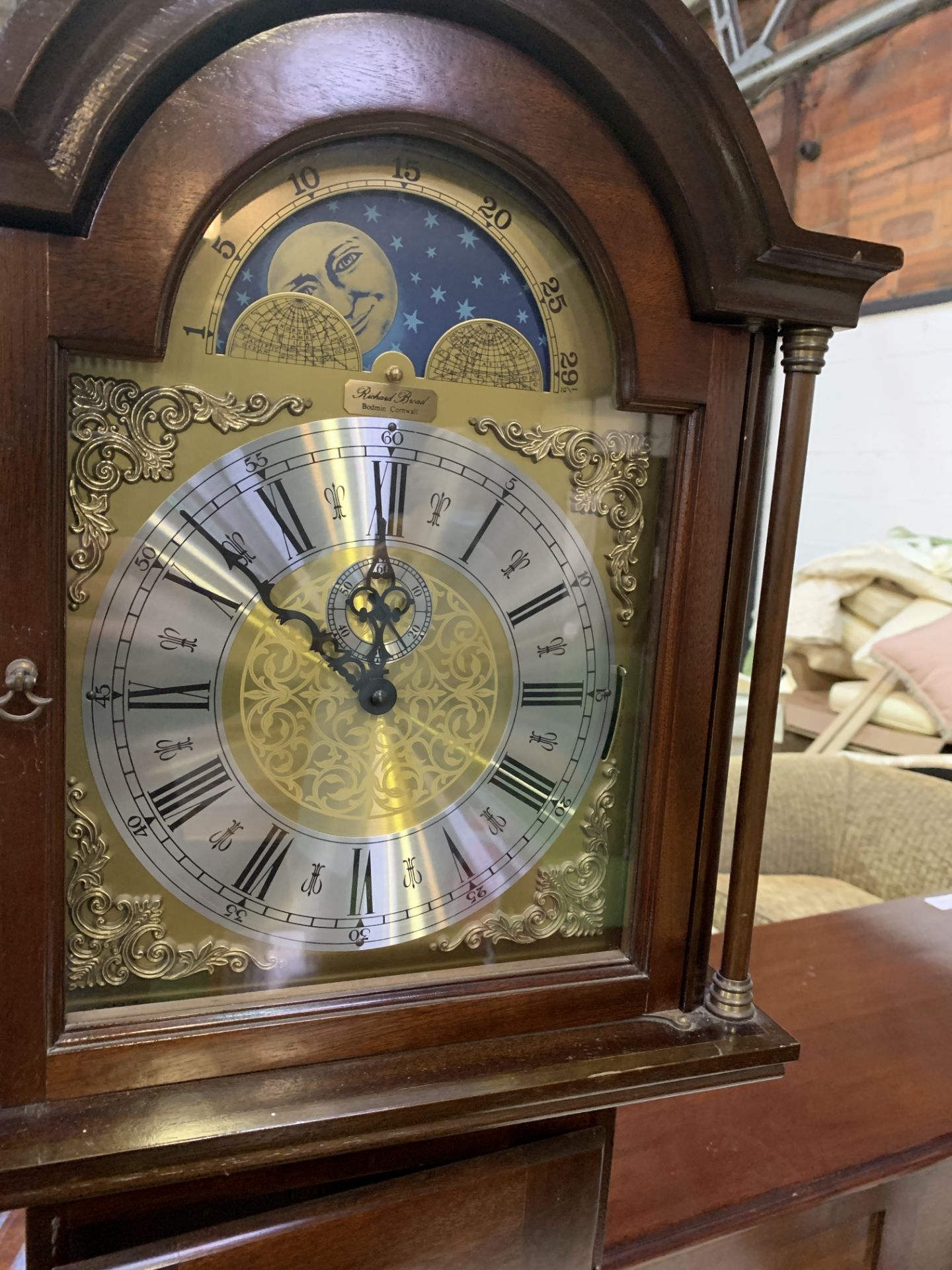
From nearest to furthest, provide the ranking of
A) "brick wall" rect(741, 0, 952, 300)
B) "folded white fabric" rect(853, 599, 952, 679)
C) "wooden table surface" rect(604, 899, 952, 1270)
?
"wooden table surface" rect(604, 899, 952, 1270), "folded white fabric" rect(853, 599, 952, 679), "brick wall" rect(741, 0, 952, 300)

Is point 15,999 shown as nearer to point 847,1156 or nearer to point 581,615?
point 581,615

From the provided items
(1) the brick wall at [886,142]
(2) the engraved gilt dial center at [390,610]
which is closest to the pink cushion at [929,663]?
(1) the brick wall at [886,142]

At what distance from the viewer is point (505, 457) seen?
0.53 m

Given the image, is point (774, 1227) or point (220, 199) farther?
point (774, 1227)

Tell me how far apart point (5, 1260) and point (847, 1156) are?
70cm

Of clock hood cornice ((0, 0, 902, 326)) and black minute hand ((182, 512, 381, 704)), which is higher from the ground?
clock hood cornice ((0, 0, 902, 326))

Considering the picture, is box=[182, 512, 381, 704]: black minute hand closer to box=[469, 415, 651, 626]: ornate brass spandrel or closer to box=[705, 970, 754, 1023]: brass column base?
box=[469, 415, 651, 626]: ornate brass spandrel

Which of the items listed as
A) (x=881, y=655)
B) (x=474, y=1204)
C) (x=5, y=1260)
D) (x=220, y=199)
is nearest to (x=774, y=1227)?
(x=474, y=1204)

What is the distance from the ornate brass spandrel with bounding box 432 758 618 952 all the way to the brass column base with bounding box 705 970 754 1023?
89 mm

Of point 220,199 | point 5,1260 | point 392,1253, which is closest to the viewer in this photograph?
point 220,199

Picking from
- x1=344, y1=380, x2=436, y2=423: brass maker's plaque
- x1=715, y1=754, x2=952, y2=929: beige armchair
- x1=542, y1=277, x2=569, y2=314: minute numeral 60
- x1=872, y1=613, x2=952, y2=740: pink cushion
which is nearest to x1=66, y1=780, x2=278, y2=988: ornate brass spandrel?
x1=344, y1=380, x2=436, y2=423: brass maker's plaque

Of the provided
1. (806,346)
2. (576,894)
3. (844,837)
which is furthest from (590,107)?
(844,837)

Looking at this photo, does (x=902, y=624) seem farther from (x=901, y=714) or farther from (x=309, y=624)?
(x=309, y=624)

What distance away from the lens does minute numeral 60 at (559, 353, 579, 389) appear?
0.53 m
